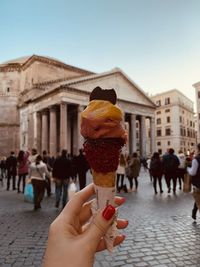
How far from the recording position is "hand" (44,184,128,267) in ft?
4.17

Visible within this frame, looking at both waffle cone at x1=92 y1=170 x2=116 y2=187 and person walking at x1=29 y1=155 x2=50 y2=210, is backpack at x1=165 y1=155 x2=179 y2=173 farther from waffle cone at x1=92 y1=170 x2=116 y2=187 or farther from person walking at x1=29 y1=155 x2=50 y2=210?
waffle cone at x1=92 y1=170 x2=116 y2=187

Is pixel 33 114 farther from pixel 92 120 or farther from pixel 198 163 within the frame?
pixel 92 120

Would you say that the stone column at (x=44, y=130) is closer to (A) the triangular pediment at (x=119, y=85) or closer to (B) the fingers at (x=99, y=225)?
(A) the triangular pediment at (x=119, y=85)

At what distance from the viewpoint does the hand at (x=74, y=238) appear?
1.27m

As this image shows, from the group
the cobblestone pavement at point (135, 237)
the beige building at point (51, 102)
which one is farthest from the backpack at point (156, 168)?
the beige building at point (51, 102)

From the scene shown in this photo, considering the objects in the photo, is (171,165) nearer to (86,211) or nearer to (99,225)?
(86,211)

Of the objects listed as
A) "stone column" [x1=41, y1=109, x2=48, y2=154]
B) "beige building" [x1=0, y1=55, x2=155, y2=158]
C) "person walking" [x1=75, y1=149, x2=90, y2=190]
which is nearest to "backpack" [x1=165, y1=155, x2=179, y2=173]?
"person walking" [x1=75, y1=149, x2=90, y2=190]

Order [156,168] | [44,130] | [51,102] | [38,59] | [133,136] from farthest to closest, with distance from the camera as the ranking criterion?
[133,136]
[38,59]
[44,130]
[51,102]
[156,168]

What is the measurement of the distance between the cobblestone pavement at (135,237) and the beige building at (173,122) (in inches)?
2102

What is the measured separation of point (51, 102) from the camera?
33.9 metres

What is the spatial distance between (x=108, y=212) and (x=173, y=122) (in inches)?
2464

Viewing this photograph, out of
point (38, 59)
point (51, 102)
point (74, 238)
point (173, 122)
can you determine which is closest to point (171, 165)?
point (74, 238)

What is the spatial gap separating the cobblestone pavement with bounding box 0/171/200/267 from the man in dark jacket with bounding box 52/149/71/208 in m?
0.51

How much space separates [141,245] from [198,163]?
8.34 ft
